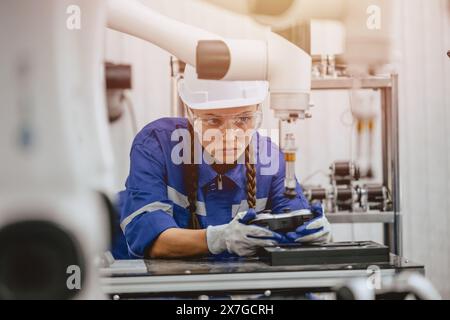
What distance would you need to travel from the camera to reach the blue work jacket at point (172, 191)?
6.57 feet

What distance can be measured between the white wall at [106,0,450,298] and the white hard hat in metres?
0.09

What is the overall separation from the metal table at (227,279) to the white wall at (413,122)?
15.8 inches

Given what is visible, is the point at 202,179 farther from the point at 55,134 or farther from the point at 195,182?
the point at 55,134

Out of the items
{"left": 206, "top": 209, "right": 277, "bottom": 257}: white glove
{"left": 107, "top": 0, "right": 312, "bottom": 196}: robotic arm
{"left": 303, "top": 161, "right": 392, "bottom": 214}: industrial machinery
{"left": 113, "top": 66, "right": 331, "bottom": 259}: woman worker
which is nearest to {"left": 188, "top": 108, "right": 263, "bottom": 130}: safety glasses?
{"left": 113, "top": 66, "right": 331, "bottom": 259}: woman worker

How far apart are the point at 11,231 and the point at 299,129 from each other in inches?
50.0

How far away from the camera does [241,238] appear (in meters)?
1.85

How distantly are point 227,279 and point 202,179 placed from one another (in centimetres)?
54

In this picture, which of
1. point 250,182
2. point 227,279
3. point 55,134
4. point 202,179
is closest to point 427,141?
point 250,182

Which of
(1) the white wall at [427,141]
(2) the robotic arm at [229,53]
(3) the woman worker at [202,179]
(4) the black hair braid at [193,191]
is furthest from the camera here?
(1) the white wall at [427,141]

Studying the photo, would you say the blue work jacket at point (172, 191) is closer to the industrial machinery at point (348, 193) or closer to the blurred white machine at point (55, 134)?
the industrial machinery at point (348, 193)

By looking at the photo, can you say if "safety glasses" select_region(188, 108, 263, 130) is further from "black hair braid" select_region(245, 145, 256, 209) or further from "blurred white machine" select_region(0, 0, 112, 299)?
"blurred white machine" select_region(0, 0, 112, 299)

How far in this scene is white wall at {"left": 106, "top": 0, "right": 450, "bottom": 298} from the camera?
6.67 ft

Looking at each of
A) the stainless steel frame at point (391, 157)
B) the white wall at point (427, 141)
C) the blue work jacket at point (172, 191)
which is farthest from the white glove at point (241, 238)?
the stainless steel frame at point (391, 157)

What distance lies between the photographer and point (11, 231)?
56.2 inches
